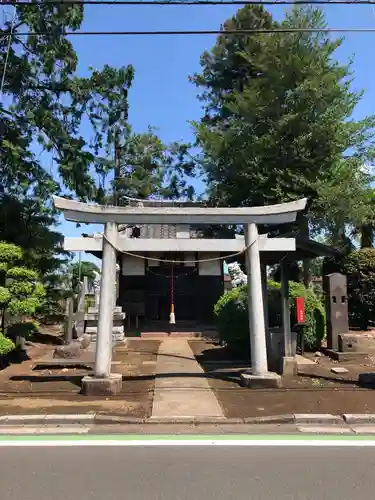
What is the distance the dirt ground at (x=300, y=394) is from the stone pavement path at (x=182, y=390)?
24cm

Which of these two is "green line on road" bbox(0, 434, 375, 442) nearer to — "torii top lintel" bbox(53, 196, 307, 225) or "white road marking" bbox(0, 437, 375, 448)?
"white road marking" bbox(0, 437, 375, 448)

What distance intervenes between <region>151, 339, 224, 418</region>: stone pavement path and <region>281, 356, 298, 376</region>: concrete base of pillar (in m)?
1.90

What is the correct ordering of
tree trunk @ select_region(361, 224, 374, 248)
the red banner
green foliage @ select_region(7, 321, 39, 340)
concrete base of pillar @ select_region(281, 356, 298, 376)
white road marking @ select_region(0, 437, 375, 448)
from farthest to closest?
tree trunk @ select_region(361, 224, 374, 248) → green foliage @ select_region(7, 321, 39, 340) → the red banner → concrete base of pillar @ select_region(281, 356, 298, 376) → white road marking @ select_region(0, 437, 375, 448)

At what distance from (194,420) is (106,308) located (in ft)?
10.8

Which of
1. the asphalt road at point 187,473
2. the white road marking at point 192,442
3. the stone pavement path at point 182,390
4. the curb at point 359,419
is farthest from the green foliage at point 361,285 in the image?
the asphalt road at point 187,473

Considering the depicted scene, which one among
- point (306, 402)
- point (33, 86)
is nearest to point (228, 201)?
point (33, 86)

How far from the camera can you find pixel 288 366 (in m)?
10.5

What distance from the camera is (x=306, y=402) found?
7949 mm

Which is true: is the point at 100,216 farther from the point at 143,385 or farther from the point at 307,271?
the point at 307,271

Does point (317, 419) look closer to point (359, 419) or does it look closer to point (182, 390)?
point (359, 419)

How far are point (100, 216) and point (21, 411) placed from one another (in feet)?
13.5

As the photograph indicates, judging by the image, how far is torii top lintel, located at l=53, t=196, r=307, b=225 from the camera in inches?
373

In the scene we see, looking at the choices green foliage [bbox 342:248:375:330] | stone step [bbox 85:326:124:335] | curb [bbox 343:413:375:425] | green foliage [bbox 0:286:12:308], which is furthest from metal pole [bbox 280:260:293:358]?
green foliage [bbox 342:248:375:330]

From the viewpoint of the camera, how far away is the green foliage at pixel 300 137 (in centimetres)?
1964
